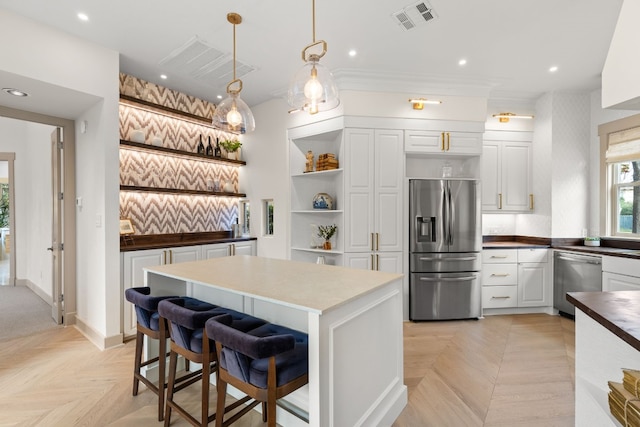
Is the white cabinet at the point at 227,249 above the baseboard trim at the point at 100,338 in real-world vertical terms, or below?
above

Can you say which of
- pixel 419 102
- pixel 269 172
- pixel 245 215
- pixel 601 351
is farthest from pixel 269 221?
pixel 601 351

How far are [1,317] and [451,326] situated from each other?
5.76 m

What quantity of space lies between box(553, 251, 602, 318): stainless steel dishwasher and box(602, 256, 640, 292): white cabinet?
0.08 metres

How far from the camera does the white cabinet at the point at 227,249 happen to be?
4.18 meters

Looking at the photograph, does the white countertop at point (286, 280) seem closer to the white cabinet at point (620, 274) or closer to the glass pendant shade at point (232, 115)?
the glass pendant shade at point (232, 115)

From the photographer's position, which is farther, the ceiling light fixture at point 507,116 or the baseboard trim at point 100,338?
the ceiling light fixture at point 507,116

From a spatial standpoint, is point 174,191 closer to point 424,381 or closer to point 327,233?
point 327,233

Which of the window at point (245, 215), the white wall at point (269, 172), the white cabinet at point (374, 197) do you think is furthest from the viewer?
the window at point (245, 215)

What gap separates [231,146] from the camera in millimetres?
4906

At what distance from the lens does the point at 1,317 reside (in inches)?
160

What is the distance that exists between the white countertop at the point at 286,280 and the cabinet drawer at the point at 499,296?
2.84 meters

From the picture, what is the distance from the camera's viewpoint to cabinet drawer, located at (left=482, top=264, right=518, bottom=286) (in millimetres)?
4324

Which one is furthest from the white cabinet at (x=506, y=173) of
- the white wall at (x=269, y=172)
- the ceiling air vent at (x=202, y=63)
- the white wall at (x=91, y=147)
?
the white wall at (x=91, y=147)

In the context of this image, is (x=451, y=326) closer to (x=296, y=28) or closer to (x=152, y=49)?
(x=296, y=28)
